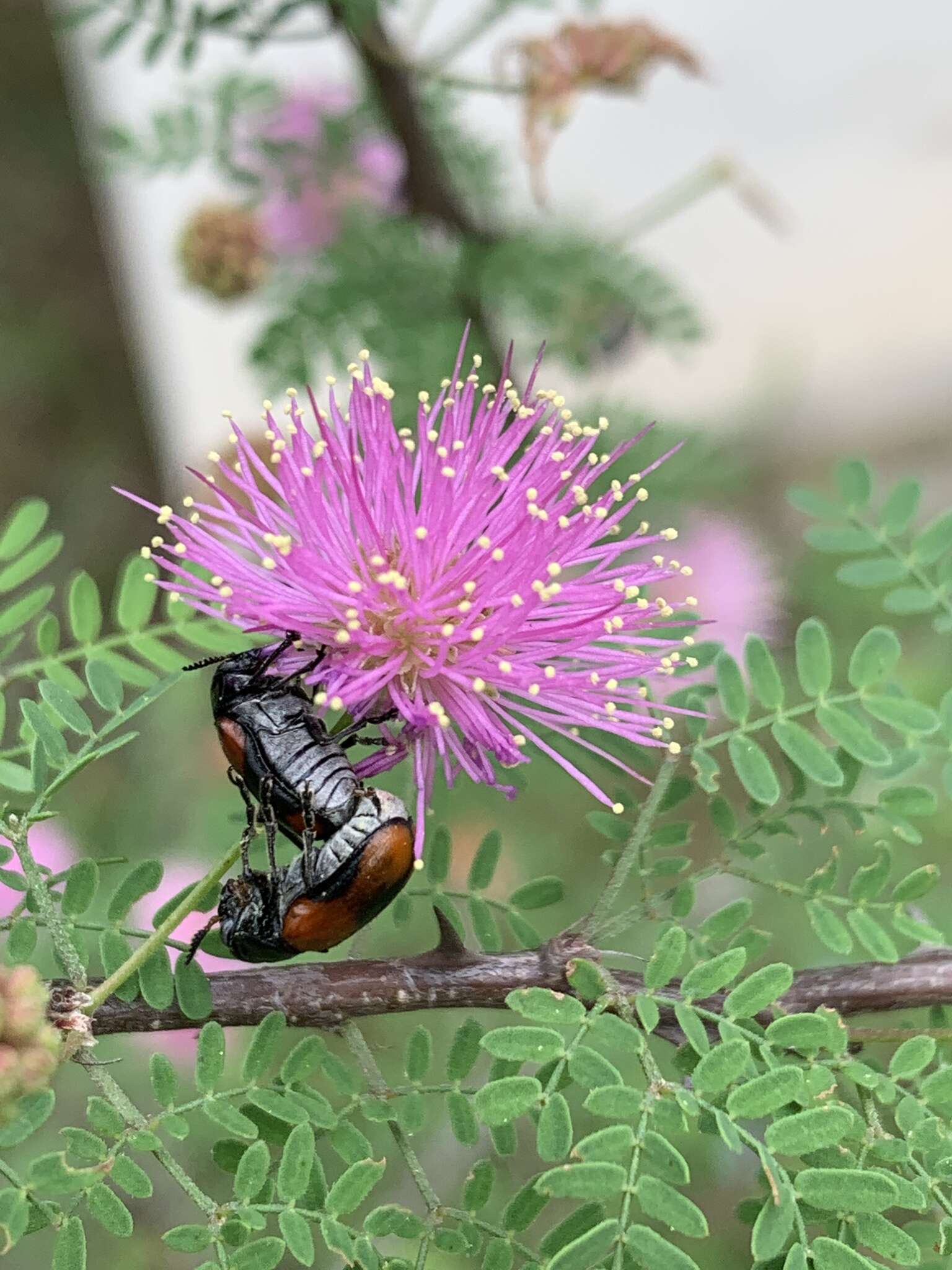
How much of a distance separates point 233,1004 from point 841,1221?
0.95 ft

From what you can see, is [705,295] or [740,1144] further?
[705,295]

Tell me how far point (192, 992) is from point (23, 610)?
0.27 metres

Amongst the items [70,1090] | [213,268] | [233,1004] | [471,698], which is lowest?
[70,1090]

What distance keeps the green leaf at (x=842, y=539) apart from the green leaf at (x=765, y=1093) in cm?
37

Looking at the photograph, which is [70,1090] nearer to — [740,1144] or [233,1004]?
[233,1004]

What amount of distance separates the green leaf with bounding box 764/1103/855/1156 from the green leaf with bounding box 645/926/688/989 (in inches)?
3.0

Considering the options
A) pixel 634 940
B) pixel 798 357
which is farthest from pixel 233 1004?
pixel 798 357

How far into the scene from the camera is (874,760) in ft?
1.94

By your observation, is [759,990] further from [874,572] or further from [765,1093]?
[874,572]

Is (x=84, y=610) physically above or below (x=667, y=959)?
above

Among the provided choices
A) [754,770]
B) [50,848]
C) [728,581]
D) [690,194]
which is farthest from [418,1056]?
[690,194]

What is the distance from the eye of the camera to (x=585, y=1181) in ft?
1.44

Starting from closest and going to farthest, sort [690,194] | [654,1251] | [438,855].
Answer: [654,1251], [438,855], [690,194]

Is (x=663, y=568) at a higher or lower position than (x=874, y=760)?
higher
